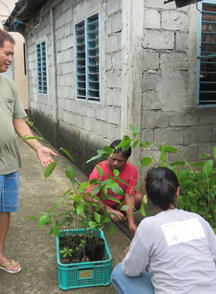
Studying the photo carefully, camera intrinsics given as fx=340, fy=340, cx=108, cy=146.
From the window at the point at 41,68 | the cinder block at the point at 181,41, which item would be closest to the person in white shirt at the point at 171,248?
the cinder block at the point at 181,41

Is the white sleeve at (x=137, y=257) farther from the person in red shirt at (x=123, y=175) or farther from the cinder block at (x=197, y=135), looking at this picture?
the cinder block at (x=197, y=135)

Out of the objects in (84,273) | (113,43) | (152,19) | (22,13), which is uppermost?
(22,13)

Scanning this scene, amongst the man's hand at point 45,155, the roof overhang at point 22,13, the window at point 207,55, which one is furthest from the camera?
the roof overhang at point 22,13

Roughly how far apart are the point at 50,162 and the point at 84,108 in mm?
3196

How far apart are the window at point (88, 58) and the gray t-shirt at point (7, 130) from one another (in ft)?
7.59

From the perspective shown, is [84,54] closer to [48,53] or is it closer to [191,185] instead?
[48,53]

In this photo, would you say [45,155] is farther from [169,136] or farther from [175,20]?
[175,20]

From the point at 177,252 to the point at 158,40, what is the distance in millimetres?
2734

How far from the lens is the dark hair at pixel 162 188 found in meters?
1.82

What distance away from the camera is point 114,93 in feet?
14.3

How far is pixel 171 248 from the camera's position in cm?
170

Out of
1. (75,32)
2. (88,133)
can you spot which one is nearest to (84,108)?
(88,133)

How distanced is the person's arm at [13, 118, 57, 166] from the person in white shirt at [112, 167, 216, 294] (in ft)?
3.06

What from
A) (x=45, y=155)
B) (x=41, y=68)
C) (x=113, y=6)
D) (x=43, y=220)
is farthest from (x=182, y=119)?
(x=41, y=68)
